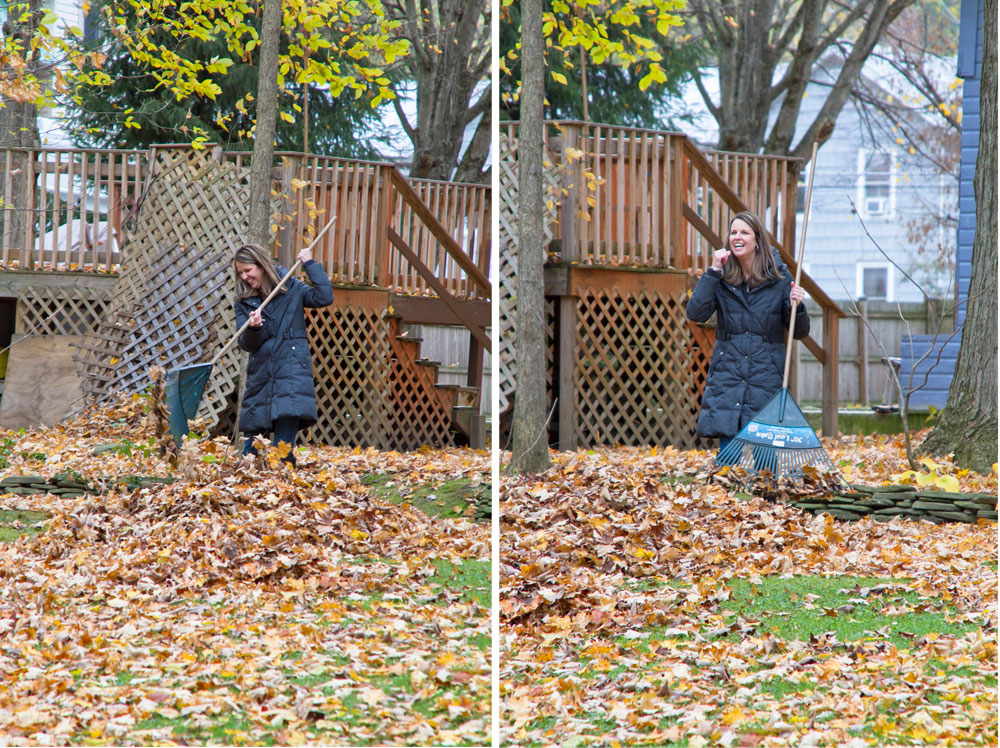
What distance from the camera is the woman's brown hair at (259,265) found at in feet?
20.9

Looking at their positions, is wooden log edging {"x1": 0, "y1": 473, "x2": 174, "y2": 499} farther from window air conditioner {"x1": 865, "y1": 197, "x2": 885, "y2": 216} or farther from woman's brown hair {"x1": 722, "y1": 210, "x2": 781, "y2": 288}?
window air conditioner {"x1": 865, "y1": 197, "x2": 885, "y2": 216}

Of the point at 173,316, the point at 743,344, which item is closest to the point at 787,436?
the point at 743,344

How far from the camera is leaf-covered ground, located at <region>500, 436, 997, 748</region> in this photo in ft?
10.6

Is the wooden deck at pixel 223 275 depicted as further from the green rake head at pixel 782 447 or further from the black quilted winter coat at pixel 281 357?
the green rake head at pixel 782 447

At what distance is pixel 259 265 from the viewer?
637cm

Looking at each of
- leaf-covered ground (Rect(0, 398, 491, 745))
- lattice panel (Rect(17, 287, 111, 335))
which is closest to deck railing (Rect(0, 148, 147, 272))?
lattice panel (Rect(17, 287, 111, 335))

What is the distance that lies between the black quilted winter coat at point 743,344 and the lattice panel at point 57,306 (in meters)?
6.58

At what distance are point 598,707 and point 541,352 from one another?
9.42 ft

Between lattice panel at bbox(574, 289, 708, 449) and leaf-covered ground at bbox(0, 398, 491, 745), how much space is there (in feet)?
7.52

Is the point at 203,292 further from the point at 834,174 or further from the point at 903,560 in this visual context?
the point at 834,174

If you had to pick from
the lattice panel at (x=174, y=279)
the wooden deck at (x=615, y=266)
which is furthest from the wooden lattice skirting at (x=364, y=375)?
the wooden deck at (x=615, y=266)

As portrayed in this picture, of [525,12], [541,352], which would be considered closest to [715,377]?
[541,352]

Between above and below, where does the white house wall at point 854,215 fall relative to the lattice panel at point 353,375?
above

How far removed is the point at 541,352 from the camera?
5969mm
